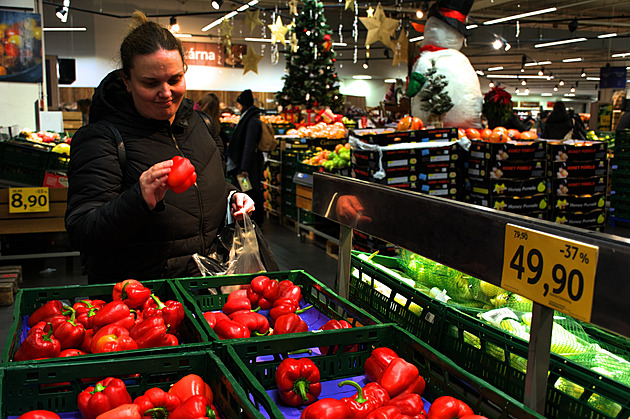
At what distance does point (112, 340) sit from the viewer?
5.24 ft

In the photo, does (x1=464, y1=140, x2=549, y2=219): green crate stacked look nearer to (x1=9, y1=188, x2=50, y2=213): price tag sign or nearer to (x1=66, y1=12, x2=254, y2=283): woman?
(x1=66, y1=12, x2=254, y2=283): woman

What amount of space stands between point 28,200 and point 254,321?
4.86 meters

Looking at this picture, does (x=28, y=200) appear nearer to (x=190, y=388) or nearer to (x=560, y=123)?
(x=190, y=388)

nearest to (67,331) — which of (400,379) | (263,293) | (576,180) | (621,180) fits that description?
(263,293)

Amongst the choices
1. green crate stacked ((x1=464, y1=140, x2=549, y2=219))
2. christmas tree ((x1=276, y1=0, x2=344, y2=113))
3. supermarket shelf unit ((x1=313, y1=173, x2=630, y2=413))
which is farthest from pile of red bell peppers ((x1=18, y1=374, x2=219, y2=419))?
christmas tree ((x1=276, y1=0, x2=344, y2=113))

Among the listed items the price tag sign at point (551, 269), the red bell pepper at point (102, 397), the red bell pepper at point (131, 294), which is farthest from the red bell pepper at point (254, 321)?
the price tag sign at point (551, 269)

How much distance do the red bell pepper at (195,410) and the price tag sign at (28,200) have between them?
5.23 metres

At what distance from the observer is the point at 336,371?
5.00ft

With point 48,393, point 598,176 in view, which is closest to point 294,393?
point 48,393

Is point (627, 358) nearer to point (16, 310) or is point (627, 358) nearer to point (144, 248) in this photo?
point (144, 248)

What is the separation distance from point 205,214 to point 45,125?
28.1 ft

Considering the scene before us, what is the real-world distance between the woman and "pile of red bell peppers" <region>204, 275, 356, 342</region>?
13.3 inches

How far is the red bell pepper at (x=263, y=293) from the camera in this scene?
1992 mm

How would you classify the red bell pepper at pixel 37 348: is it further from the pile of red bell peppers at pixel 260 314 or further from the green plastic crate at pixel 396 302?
the green plastic crate at pixel 396 302
